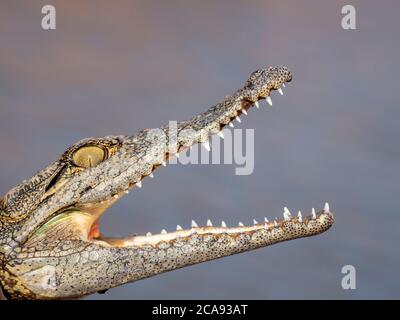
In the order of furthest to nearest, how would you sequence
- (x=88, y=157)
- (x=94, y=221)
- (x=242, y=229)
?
(x=94, y=221) → (x=88, y=157) → (x=242, y=229)

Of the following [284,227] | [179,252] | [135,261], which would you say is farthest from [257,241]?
[135,261]

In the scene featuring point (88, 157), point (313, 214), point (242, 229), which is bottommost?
point (242, 229)

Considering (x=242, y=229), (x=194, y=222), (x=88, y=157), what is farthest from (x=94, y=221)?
(x=242, y=229)

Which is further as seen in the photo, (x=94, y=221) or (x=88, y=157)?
(x=94, y=221)

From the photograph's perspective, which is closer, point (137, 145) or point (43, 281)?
point (43, 281)

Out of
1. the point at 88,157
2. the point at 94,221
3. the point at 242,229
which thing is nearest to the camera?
the point at 242,229

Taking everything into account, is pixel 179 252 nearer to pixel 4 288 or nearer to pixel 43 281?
pixel 43 281

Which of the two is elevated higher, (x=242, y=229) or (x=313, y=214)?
(x=313, y=214)

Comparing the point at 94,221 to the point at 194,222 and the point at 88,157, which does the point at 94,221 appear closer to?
the point at 88,157
